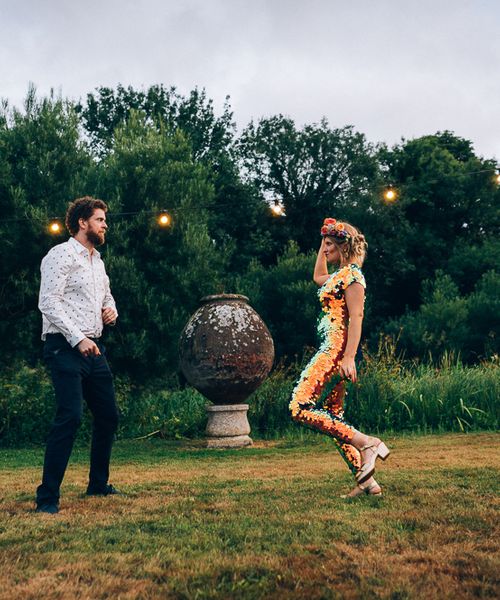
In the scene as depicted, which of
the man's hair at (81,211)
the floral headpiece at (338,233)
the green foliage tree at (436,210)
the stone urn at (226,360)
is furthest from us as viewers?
the green foliage tree at (436,210)

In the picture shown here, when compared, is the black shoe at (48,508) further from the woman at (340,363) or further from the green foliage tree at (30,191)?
the green foliage tree at (30,191)

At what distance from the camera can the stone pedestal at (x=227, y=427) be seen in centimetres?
916

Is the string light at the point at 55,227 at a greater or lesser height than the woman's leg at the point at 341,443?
greater

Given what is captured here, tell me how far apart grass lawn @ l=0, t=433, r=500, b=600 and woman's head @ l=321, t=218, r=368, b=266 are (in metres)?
1.51

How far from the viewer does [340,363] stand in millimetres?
4453

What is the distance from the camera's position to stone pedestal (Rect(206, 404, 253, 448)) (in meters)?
9.16

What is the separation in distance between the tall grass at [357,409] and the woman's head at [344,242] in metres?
5.84

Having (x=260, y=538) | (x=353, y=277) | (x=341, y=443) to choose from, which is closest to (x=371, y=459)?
(x=341, y=443)

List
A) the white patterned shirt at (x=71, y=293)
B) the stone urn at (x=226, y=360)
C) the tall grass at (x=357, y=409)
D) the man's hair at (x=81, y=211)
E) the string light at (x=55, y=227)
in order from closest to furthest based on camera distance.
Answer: the white patterned shirt at (x=71, y=293), the man's hair at (x=81, y=211), the stone urn at (x=226, y=360), the tall grass at (x=357, y=409), the string light at (x=55, y=227)

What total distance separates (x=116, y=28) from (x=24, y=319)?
660 centimetres

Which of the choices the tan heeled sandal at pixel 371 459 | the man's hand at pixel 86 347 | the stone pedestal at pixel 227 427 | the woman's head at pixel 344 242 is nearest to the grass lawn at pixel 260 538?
the tan heeled sandal at pixel 371 459

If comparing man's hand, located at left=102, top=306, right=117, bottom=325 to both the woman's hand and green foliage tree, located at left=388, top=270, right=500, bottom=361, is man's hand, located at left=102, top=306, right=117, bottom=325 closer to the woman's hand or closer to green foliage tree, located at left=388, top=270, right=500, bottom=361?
the woman's hand

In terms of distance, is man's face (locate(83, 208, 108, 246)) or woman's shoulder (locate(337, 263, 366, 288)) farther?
man's face (locate(83, 208, 108, 246))

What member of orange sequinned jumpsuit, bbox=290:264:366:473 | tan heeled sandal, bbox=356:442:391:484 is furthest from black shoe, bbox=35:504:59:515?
tan heeled sandal, bbox=356:442:391:484
